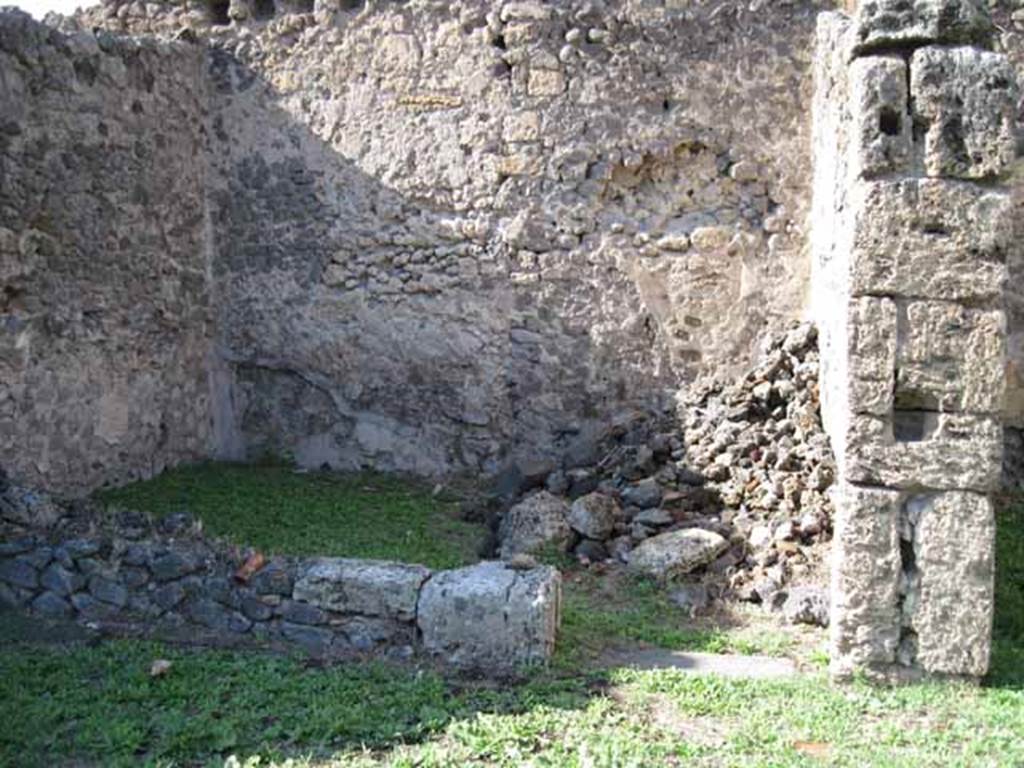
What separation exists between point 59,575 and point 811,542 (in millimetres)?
4007

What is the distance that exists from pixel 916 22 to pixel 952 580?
2342 millimetres

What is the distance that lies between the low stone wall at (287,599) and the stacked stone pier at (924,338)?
1439 millimetres

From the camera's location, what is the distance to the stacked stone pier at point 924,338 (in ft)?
15.9

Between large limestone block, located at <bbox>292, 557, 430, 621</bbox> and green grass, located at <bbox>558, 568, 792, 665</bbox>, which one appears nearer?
large limestone block, located at <bbox>292, 557, 430, 621</bbox>

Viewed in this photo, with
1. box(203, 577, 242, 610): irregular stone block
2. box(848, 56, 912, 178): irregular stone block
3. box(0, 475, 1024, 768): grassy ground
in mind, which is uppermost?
box(848, 56, 912, 178): irregular stone block

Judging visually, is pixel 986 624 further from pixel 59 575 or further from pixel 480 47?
pixel 480 47

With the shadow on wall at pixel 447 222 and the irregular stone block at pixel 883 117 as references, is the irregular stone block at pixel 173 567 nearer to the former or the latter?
the shadow on wall at pixel 447 222

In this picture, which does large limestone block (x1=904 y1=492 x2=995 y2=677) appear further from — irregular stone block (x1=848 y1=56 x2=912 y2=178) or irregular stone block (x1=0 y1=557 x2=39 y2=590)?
irregular stone block (x1=0 y1=557 x2=39 y2=590)

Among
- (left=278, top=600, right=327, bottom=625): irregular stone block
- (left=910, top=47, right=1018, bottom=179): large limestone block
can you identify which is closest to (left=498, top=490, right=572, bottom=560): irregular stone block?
(left=278, top=600, right=327, bottom=625): irregular stone block

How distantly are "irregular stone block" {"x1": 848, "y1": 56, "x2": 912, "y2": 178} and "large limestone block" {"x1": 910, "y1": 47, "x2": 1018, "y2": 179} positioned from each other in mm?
74

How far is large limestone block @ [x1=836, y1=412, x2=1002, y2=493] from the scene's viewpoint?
4.84 metres

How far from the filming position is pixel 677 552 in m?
6.69

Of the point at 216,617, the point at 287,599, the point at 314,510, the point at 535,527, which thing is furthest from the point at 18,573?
the point at 535,527

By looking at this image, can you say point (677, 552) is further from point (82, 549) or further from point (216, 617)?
point (82, 549)
